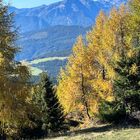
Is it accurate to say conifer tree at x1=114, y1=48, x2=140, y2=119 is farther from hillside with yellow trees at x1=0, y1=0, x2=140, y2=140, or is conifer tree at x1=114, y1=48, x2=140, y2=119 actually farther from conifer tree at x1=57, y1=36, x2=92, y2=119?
conifer tree at x1=57, y1=36, x2=92, y2=119

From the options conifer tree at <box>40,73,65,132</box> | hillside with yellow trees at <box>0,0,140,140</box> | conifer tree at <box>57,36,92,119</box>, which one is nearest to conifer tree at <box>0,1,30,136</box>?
hillside with yellow trees at <box>0,0,140,140</box>

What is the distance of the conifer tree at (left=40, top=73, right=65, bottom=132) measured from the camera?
143 feet

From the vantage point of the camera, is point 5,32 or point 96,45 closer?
point 5,32

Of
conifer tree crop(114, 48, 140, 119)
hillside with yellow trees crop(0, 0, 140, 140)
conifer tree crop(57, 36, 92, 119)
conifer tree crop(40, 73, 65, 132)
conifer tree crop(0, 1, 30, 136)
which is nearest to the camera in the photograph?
conifer tree crop(0, 1, 30, 136)

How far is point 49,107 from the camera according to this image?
44.1m

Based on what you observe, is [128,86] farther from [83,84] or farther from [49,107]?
[83,84]

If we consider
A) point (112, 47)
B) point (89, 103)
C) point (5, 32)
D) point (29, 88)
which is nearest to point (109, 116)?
point (29, 88)

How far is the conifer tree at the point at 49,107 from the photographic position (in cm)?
4366

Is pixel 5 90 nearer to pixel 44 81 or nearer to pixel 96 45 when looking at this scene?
pixel 44 81

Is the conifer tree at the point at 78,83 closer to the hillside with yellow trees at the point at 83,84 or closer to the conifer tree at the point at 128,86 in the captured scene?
the hillside with yellow trees at the point at 83,84

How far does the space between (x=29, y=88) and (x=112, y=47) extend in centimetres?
1878

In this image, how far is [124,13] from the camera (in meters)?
51.3

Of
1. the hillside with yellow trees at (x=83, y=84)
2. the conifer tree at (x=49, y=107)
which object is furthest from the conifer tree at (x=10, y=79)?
the conifer tree at (x=49, y=107)

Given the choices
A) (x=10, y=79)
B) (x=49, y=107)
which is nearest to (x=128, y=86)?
(x=10, y=79)
